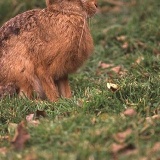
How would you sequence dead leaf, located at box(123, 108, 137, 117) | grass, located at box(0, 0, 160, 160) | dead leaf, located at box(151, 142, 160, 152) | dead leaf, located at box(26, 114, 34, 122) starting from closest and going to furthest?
1. dead leaf, located at box(151, 142, 160, 152)
2. grass, located at box(0, 0, 160, 160)
3. dead leaf, located at box(123, 108, 137, 117)
4. dead leaf, located at box(26, 114, 34, 122)

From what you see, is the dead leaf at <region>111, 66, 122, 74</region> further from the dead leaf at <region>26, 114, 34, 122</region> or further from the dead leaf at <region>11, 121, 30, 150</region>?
the dead leaf at <region>11, 121, 30, 150</region>

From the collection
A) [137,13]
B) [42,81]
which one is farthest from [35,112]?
[137,13]

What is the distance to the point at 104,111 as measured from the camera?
508 centimetres

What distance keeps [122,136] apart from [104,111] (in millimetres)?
908

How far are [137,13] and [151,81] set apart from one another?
3.60m

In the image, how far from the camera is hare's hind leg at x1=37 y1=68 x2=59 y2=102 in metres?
5.93

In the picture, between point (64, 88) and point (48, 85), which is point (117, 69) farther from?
point (48, 85)

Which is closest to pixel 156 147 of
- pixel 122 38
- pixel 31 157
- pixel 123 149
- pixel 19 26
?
pixel 123 149

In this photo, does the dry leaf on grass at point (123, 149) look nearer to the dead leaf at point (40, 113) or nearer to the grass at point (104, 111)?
the grass at point (104, 111)

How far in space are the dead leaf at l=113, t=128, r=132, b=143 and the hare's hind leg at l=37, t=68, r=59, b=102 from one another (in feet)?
6.08

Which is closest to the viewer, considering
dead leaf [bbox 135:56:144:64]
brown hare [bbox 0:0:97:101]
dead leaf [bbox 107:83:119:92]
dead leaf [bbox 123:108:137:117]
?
dead leaf [bbox 123:108:137:117]

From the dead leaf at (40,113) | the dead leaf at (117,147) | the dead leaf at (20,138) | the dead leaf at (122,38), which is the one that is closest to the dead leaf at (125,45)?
the dead leaf at (122,38)

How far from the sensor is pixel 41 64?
5.94 metres

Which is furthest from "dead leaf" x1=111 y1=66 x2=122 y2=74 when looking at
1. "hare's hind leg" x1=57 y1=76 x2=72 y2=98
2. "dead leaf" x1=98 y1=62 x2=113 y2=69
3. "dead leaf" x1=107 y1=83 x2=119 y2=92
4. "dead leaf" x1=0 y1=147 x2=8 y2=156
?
"dead leaf" x1=0 y1=147 x2=8 y2=156
